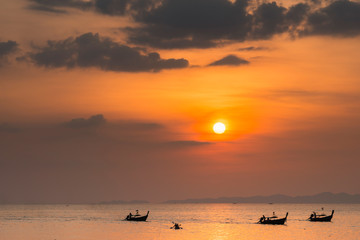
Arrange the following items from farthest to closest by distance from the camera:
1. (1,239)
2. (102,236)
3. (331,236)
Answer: (331,236) < (102,236) < (1,239)

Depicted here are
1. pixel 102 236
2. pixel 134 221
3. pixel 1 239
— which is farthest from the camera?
pixel 134 221

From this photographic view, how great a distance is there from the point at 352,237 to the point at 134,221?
63232 millimetres

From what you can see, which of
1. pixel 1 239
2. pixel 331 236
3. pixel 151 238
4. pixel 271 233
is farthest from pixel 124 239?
pixel 331 236

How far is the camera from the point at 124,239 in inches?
3952

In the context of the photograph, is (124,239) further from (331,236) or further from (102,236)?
(331,236)

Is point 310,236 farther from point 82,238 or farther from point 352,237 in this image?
point 82,238

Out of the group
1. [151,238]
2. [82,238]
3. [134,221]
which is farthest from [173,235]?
[134,221]

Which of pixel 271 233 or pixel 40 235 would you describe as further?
pixel 271 233

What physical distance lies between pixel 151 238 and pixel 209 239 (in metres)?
10.3

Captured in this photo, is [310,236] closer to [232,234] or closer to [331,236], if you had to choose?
[331,236]

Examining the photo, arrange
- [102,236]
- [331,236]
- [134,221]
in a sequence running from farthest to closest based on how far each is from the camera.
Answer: [134,221] → [331,236] → [102,236]

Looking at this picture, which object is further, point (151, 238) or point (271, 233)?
point (271, 233)

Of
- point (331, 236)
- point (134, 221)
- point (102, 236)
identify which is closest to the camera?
point (102, 236)

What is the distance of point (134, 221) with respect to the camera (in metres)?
156
